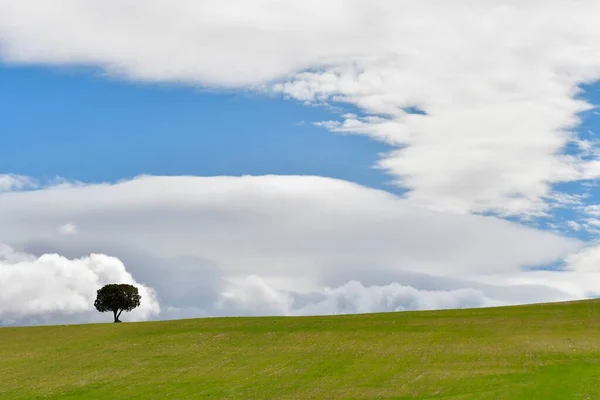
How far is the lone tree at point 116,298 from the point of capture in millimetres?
126438

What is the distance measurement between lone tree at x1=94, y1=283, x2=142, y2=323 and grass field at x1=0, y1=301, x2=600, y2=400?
30695mm

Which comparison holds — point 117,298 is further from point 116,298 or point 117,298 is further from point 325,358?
point 325,358

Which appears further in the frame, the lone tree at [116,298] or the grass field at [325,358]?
the lone tree at [116,298]

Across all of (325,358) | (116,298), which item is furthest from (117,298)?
(325,358)

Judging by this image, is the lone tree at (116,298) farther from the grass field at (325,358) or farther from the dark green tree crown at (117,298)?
the grass field at (325,358)

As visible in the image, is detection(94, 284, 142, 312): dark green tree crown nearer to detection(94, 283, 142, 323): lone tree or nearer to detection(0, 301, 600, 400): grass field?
detection(94, 283, 142, 323): lone tree

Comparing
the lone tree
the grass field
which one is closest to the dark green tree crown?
the lone tree

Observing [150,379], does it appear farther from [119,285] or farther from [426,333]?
[119,285]

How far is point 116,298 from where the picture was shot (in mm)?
126312

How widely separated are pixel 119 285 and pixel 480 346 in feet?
263

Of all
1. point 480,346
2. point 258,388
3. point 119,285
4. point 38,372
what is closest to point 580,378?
point 480,346

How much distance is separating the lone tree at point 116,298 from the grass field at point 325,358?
30695mm

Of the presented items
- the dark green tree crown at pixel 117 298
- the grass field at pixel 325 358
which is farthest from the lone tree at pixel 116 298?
the grass field at pixel 325 358

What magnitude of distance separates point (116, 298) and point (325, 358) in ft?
238
